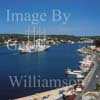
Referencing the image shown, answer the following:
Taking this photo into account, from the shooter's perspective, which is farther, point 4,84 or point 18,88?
point 4,84

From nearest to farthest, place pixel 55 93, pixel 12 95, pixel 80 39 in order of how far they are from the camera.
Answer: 1. pixel 55 93
2. pixel 12 95
3. pixel 80 39

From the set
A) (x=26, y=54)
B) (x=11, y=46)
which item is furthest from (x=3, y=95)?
(x=11, y=46)

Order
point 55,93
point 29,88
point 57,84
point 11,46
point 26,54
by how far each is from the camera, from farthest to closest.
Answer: point 11,46 < point 26,54 < point 57,84 < point 29,88 < point 55,93

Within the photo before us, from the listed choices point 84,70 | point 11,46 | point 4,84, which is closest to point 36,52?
point 11,46

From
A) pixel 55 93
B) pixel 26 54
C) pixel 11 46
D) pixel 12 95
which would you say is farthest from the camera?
pixel 11 46

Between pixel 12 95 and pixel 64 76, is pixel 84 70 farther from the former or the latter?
pixel 12 95

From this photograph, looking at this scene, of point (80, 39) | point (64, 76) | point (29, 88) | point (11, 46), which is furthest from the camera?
point (80, 39)

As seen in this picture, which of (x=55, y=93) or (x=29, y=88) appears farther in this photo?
(x=29, y=88)

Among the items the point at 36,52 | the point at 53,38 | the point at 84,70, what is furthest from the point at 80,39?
the point at 84,70

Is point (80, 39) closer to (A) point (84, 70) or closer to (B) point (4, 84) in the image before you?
(A) point (84, 70)
